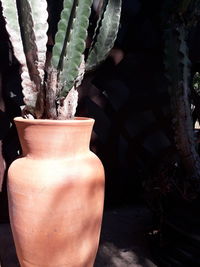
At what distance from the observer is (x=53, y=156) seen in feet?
4.66

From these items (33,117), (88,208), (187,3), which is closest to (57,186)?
(88,208)

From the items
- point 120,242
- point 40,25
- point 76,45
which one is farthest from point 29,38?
point 120,242

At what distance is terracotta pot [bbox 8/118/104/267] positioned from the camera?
138 centimetres

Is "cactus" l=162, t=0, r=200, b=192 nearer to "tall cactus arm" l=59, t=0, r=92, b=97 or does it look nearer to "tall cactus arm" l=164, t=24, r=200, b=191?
"tall cactus arm" l=164, t=24, r=200, b=191

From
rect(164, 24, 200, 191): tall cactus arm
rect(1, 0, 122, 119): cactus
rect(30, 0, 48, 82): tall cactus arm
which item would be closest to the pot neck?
rect(1, 0, 122, 119): cactus

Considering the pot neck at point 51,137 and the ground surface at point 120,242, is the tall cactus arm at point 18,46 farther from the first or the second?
the ground surface at point 120,242

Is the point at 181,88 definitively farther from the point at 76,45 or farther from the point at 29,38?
the point at 29,38

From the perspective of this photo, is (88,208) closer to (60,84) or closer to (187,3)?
(60,84)

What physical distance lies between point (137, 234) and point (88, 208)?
0.86m

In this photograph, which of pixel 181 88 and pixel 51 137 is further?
pixel 181 88

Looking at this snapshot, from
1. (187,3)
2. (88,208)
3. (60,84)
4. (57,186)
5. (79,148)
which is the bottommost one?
(88,208)

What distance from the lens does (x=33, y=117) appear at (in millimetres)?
1577

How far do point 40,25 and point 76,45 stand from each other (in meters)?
0.19

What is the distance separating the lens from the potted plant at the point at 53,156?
4.57 feet
